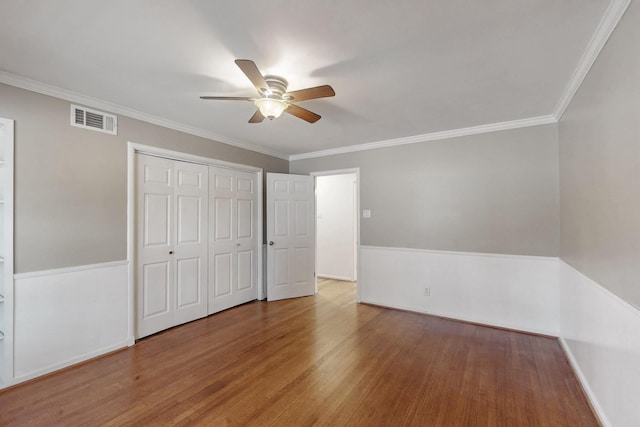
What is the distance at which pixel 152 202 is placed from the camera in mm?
3186

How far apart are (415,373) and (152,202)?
10.7 feet

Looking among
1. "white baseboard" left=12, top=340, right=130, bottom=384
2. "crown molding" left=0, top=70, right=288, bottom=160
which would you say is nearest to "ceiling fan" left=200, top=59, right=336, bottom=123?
"crown molding" left=0, top=70, right=288, bottom=160

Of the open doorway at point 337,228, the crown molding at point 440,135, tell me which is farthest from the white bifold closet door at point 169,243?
the open doorway at point 337,228

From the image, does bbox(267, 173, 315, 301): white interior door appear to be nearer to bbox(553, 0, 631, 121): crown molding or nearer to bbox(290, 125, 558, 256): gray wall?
bbox(290, 125, 558, 256): gray wall

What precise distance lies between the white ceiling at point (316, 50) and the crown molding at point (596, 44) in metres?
0.04

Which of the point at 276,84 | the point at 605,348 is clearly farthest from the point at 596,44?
the point at 276,84

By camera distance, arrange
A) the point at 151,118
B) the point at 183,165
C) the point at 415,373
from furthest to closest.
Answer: the point at 183,165
the point at 151,118
the point at 415,373

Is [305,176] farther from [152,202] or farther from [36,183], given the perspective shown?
[36,183]

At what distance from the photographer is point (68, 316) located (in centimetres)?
250

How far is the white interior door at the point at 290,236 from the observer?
446cm

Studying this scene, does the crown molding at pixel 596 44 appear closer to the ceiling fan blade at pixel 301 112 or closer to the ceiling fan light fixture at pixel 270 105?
the ceiling fan blade at pixel 301 112

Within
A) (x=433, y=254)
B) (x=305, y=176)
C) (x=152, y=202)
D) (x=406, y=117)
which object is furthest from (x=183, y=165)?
(x=433, y=254)

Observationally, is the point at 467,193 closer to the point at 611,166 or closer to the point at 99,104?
the point at 611,166

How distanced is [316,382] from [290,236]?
8.53 feet
